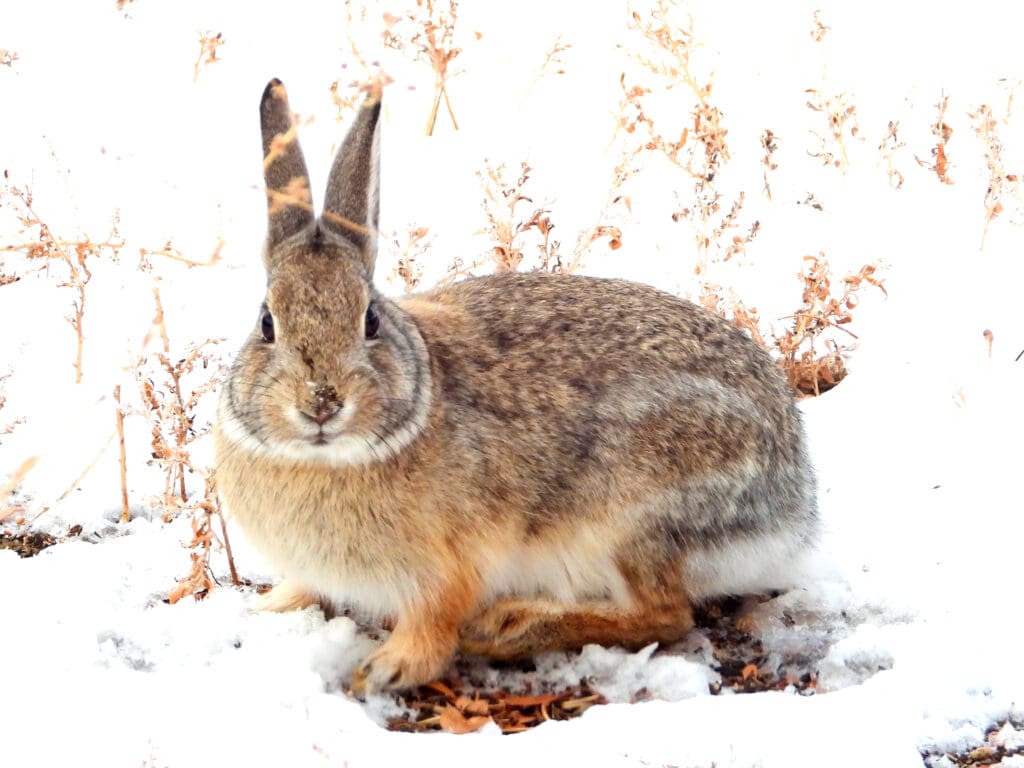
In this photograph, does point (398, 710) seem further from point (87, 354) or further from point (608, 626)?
point (87, 354)

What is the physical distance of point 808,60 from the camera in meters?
7.89

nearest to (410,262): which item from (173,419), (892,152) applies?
(173,419)

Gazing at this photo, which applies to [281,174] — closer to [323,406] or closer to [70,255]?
[323,406]

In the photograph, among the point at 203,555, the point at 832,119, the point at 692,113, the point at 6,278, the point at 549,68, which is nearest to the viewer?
the point at 203,555

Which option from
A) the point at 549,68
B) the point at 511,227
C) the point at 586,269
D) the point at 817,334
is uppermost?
the point at 549,68

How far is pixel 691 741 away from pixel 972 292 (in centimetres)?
338

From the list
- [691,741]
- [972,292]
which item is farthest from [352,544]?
[972,292]

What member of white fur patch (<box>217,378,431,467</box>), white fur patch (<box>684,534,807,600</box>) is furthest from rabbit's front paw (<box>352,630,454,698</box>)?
white fur patch (<box>684,534,807,600</box>)

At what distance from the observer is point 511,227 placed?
5836 millimetres

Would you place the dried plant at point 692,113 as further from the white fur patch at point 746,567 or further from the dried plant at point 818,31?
the white fur patch at point 746,567

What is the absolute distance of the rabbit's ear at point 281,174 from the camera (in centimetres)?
372

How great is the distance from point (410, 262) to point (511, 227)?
50 centimetres

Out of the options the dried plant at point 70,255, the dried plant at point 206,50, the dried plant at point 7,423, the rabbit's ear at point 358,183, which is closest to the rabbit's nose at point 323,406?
the rabbit's ear at point 358,183

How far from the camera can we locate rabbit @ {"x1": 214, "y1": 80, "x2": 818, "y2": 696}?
357 cm
